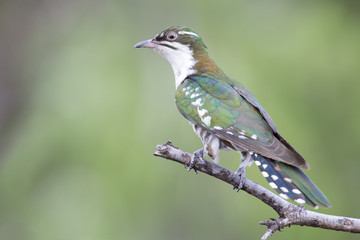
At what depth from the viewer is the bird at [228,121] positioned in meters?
3.95

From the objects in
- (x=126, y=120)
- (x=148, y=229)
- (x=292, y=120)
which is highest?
(x=292, y=120)

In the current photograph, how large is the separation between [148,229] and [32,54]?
447cm

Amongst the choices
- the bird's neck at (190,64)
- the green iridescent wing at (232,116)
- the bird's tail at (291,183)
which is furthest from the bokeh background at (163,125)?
the bird's tail at (291,183)

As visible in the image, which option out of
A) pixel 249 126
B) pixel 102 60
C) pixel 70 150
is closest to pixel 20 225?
pixel 70 150

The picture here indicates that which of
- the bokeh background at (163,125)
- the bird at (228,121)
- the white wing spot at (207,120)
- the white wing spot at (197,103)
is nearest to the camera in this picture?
the bird at (228,121)

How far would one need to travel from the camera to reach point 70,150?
6422 millimetres

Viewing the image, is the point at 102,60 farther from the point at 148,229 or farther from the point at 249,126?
the point at 249,126

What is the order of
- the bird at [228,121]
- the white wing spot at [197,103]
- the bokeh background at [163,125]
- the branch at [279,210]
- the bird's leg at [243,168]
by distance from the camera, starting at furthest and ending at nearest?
the bokeh background at [163,125], the white wing spot at [197,103], the bird's leg at [243,168], the bird at [228,121], the branch at [279,210]

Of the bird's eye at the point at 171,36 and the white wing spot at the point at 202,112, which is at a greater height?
the bird's eye at the point at 171,36

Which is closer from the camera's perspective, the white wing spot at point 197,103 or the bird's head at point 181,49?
the white wing spot at point 197,103

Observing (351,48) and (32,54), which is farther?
(32,54)

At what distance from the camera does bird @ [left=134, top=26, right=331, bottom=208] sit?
156 inches

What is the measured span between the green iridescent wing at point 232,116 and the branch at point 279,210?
0.83 feet

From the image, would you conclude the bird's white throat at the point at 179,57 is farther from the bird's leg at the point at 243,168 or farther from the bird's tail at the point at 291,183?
the bird's tail at the point at 291,183
